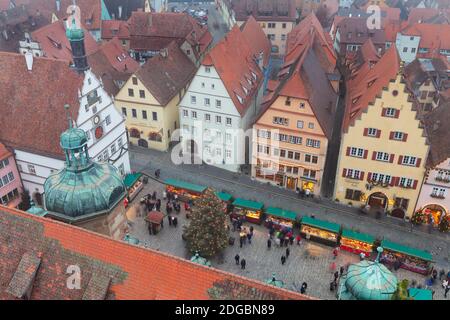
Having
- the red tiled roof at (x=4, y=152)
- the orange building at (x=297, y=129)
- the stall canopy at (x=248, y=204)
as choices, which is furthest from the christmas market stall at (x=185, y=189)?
the red tiled roof at (x=4, y=152)

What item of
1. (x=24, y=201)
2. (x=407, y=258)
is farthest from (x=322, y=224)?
(x=24, y=201)

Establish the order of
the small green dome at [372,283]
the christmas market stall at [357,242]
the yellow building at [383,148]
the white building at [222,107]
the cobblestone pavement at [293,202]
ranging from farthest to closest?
the white building at [222,107]
the cobblestone pavement at [293,202]
the yellow building at [383,148]
the christmas market stall at [357,242]
the small green dome at [372,283]

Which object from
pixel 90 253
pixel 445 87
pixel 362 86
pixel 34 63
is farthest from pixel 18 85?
pixel 445 87

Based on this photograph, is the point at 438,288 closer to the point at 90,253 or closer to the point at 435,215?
the point at 435,215

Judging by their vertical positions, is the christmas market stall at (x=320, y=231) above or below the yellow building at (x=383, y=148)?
below

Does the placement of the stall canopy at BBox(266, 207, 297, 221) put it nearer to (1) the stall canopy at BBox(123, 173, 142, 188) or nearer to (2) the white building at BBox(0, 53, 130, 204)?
(1) the stall canopy at BBox(123, 173, 142, 188)

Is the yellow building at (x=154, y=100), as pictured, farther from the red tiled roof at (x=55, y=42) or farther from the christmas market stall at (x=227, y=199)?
the red tiled roof at (x=55, y=42)

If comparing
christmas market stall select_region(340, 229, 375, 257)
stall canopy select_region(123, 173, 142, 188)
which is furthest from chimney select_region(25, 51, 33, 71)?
christmas market stall select_region(340, 229, 375, 257)
